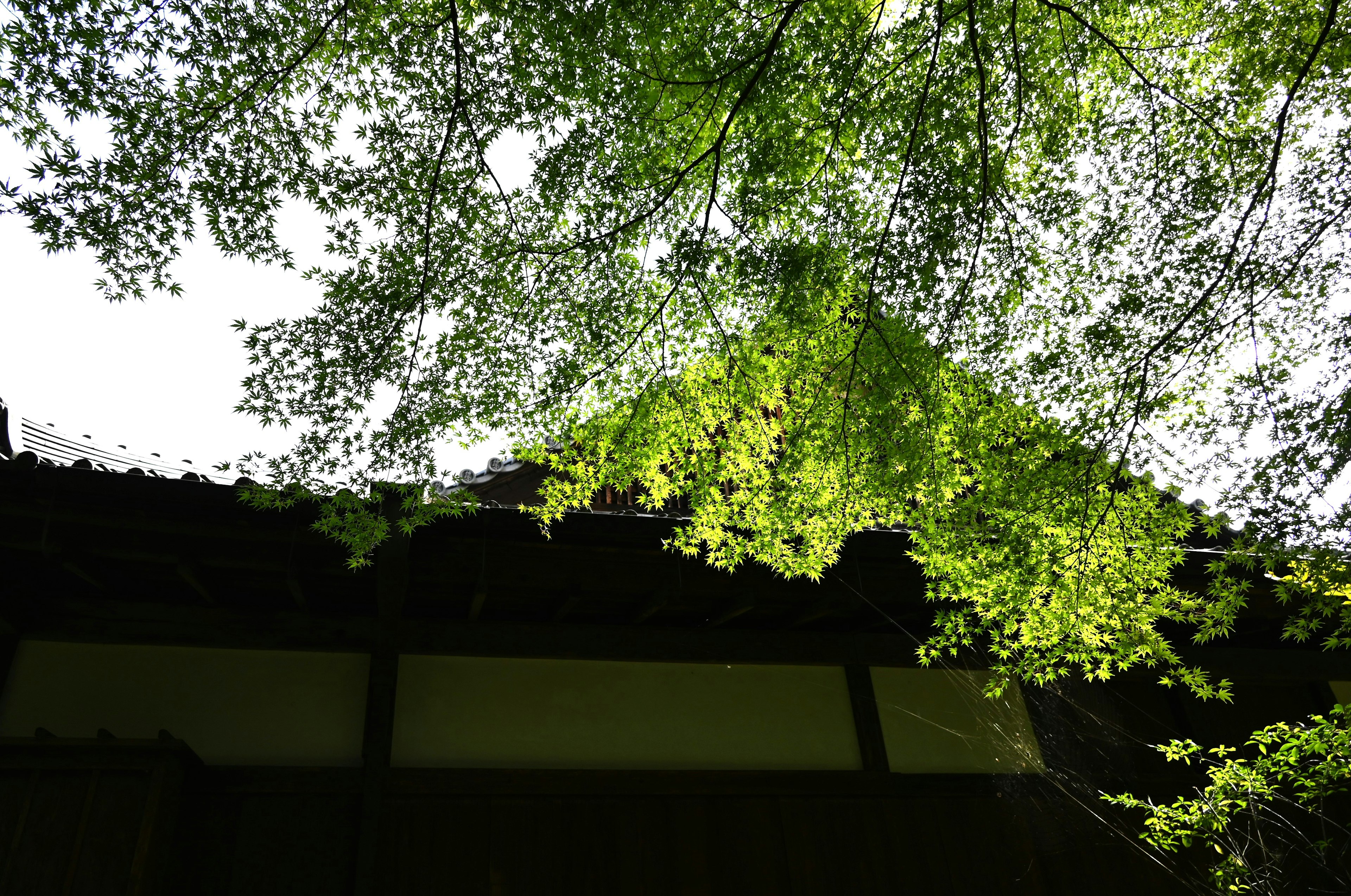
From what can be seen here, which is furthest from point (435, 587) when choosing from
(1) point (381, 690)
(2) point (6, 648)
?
(2) point (6, 648)

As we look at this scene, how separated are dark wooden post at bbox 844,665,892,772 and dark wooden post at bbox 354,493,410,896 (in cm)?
386

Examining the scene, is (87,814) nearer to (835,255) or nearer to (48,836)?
(48,836)

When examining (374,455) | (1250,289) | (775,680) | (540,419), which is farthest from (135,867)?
(1250,289)

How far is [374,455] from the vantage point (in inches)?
179

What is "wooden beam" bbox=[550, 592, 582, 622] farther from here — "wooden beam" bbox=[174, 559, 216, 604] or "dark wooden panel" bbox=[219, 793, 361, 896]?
"wooden beam" bbox=[174, 559, 216, 604]

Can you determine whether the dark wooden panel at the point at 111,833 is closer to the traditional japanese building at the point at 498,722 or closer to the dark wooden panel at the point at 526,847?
the traditional japanese building at the point at 498,722

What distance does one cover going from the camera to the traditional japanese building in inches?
192

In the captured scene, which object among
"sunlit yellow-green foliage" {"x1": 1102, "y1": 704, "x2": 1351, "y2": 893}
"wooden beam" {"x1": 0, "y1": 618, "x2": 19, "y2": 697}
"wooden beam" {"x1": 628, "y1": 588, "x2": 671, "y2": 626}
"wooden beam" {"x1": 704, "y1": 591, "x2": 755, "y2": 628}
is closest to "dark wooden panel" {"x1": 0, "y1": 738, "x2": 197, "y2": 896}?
"wooden beam" {"x1": 0, "y1": 618, "x2": 19, "y2": 697}

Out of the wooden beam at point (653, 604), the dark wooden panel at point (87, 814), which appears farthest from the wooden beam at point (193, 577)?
the wooden beam at point (653, 604)

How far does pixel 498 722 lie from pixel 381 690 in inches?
36.4

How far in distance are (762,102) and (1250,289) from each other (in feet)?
9.52

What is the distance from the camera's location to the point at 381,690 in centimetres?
588

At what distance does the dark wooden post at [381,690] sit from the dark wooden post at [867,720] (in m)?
3.86

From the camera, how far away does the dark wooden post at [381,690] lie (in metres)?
5.24
